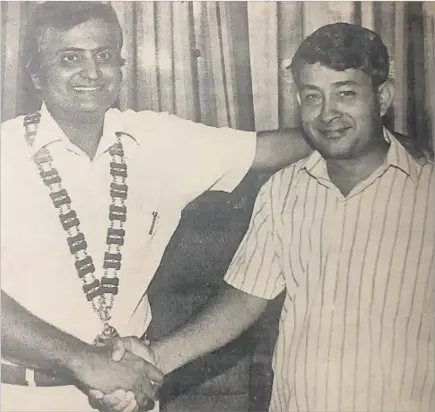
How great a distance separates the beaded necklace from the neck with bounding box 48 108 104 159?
43mm

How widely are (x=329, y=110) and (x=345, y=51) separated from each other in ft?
0.36

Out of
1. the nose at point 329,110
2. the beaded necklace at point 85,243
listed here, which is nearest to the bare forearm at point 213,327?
the beaded necklace at point 85,243

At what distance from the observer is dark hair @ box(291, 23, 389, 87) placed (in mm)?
1205

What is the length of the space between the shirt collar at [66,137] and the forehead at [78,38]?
106 mm

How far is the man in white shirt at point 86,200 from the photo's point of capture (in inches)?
45.2

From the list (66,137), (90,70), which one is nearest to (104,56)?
(90,70)

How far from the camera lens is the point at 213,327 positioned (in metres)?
1.20

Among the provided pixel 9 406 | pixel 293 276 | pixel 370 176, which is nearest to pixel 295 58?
pixel 370 176

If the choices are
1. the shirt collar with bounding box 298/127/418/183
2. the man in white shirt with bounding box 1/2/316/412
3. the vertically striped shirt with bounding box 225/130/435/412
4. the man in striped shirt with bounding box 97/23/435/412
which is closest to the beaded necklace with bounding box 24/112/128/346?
the man in white shirt with bounding box 1/2/316/412

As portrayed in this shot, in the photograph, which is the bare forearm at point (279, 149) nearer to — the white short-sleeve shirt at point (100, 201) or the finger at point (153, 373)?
the white short-sleeve shirt at point (100, 201)

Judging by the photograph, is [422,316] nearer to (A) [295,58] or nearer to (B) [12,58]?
(A) [295,58]

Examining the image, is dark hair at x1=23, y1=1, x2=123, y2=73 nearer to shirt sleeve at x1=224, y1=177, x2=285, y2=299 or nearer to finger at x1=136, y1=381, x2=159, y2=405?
shirt sleeve at x1=224, y1=177, x2=285, y2=299

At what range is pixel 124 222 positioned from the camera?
118 centimetres

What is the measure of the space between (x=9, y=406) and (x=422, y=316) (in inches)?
28.7
